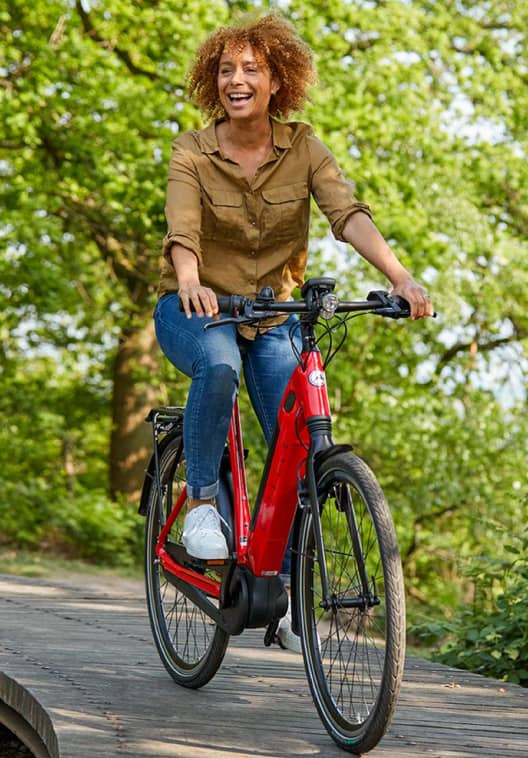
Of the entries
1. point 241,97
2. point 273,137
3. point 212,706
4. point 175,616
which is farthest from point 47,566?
point 241,97

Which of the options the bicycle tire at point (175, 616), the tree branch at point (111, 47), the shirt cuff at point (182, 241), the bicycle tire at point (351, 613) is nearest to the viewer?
the bicycle tire at point (351, 613)

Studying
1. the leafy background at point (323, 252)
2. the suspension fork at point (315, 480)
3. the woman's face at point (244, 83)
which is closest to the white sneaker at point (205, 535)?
the suspension fork at point (315, 480)

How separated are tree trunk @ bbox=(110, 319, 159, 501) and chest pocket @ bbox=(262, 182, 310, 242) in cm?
1071

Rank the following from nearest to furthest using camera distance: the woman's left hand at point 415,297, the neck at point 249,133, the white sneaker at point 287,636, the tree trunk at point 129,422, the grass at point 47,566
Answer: the woman's left hand at point 415,297 < the white sneaker at point 287,636 < the neck at point 249,133 < the grass at point 47,566 < the tree trunk at point 129,422

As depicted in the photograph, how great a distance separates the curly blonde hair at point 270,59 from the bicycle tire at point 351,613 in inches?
52.4

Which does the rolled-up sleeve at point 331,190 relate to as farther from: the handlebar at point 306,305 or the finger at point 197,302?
the finger at point 197,302

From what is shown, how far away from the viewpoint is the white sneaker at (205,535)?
3760 mm

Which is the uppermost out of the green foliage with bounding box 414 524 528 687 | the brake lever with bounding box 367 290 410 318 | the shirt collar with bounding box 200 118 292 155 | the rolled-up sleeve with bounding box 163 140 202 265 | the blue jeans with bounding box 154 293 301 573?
the shirt collar with bounding box 200 118 292 155

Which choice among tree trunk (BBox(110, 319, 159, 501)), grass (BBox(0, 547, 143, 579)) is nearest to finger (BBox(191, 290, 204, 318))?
grass (BBox(0, 547, 143, 579))

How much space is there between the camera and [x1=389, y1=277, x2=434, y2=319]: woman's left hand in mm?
3484

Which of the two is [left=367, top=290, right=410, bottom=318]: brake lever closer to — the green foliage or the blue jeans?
the blue jeans

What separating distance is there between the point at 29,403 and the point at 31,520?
1764 millimetres

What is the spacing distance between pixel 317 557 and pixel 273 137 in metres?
1.38

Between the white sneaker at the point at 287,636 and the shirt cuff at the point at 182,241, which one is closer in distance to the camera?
the shirt cuff at the point at 182,241
